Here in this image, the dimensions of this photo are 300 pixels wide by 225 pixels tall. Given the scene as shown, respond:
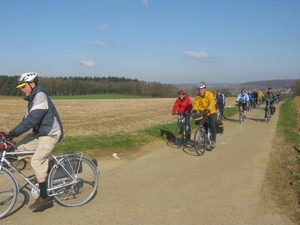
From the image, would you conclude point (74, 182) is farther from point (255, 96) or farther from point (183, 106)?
point (255, 96)

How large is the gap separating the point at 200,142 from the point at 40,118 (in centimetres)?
539

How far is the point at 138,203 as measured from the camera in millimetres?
4945

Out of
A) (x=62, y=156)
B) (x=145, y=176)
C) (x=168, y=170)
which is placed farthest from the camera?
(x=168, y=170)

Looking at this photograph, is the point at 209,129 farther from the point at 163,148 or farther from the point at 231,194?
the point at 231,194

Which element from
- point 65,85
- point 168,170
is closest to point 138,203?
point 168,170

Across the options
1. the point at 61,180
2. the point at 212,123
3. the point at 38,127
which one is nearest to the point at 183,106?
the point at 212,123

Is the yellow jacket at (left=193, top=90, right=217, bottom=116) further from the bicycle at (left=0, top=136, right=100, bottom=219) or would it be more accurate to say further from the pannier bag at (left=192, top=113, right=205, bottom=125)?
the bicycle at (left=0, top=136, right=100, bottom=219)

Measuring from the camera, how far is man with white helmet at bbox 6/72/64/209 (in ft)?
14.6

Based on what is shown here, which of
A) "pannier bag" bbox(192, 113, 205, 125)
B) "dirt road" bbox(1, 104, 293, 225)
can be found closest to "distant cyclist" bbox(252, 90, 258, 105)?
"pannier bag" bbox(192, 113, 205, 125)

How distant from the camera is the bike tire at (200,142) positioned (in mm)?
8701

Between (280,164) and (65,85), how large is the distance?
106 metres

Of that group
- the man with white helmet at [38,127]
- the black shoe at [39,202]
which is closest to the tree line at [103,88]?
the man with white helmet at [38,127]

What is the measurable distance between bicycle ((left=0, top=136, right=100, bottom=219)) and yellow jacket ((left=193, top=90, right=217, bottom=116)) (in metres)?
5.05

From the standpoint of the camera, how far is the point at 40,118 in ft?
14.7
